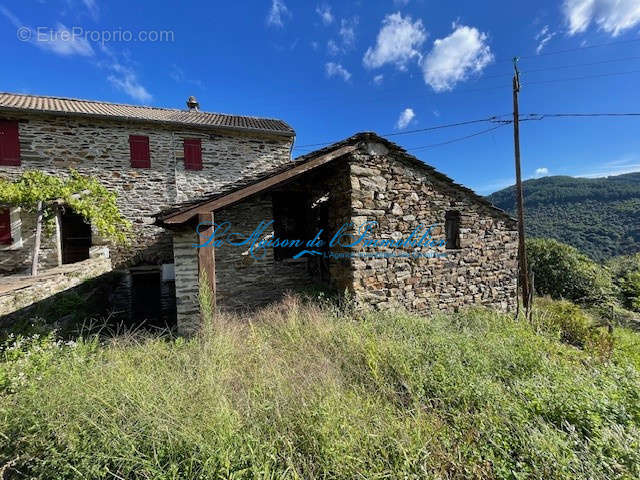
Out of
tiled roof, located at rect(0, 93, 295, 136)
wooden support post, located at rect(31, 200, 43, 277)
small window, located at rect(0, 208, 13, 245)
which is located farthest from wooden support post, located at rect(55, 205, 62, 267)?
tiled roof, located at rect(0, 93, 295, 136)

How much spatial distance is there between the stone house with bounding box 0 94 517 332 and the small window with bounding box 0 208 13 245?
3 cm

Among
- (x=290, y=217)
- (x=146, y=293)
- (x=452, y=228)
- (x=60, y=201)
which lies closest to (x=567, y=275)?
(x=452, y=228)

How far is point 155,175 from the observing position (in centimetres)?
984

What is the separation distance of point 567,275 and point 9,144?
83.1ft

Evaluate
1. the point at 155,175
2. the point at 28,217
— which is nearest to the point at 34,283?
the point at 28,217

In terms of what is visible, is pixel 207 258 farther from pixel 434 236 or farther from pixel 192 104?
pixel 192 104

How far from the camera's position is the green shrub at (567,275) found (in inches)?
511

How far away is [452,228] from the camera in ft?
21.4

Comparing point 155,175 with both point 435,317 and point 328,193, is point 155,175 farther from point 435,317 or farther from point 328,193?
point 435,317

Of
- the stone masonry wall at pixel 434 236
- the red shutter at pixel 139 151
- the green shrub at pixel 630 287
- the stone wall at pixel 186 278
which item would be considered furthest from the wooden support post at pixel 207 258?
the green shrub at pixel 630 287

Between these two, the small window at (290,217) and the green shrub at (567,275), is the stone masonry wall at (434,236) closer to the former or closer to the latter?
the small window at (290,217)

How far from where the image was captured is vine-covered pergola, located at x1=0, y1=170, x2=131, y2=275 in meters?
8.02

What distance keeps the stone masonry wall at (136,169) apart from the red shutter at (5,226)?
1.15 ft

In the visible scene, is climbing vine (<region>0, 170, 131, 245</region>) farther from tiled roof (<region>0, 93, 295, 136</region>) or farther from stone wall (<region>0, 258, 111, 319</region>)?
tiled roof (<region>0, 93, 295, 136</region>)
